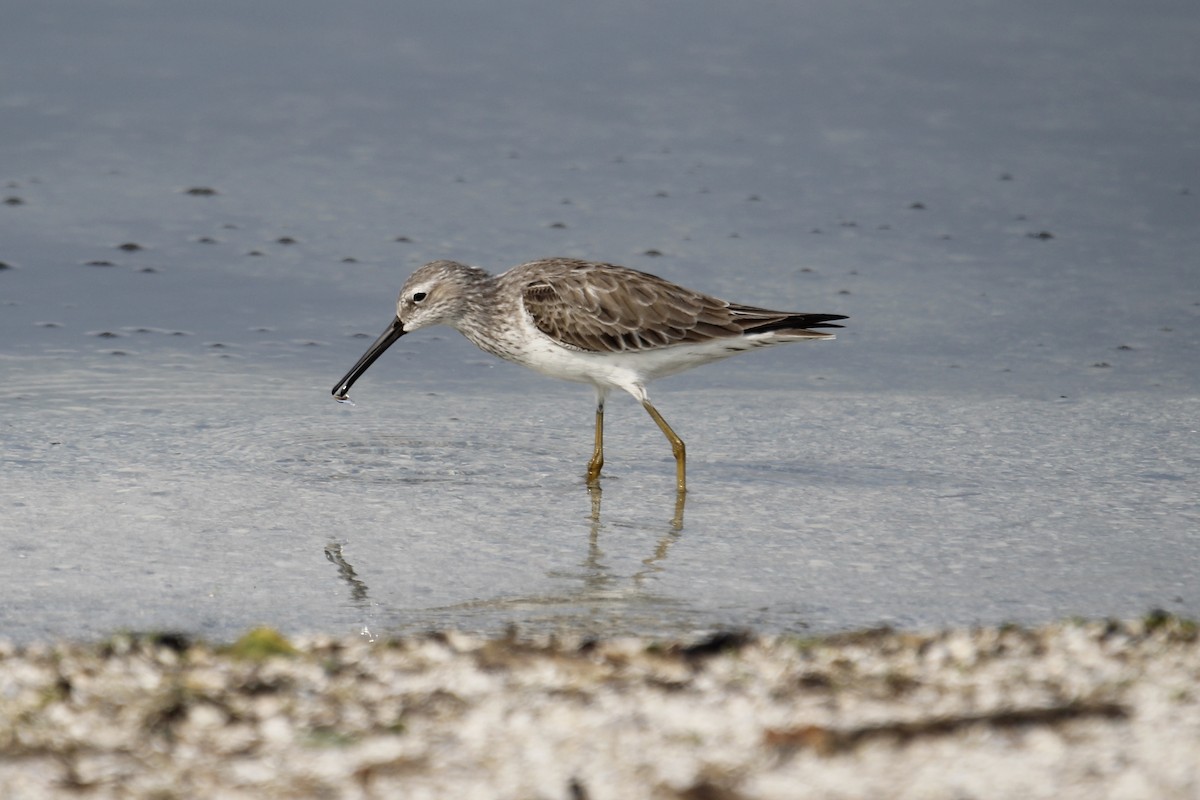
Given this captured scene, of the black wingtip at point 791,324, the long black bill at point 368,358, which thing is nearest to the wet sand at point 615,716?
the black wingtip at point 791,324

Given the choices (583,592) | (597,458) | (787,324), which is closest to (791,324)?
(787,324)

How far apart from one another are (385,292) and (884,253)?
12.0 feet

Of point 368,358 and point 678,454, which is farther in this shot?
point 368,358

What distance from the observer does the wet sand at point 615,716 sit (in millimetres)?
4309

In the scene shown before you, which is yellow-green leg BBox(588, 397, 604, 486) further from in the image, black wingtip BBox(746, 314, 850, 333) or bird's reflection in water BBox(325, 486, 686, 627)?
black wingtip BBox(746, 314, 850, 333)

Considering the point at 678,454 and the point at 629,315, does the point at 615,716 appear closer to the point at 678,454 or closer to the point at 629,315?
the point at 678,454

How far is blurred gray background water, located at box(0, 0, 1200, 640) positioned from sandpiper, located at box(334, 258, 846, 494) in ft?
1.45

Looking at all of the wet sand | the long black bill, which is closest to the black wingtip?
the long black bill

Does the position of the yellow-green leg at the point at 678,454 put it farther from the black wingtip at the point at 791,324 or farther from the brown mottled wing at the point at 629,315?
the black wingtip at the point at 791,324

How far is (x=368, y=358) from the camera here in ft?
30.7

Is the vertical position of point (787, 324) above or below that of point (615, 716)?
above

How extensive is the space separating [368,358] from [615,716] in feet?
16.3

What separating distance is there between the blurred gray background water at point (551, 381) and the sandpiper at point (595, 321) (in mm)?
441

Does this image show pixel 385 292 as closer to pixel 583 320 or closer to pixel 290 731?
pixel 583 320
